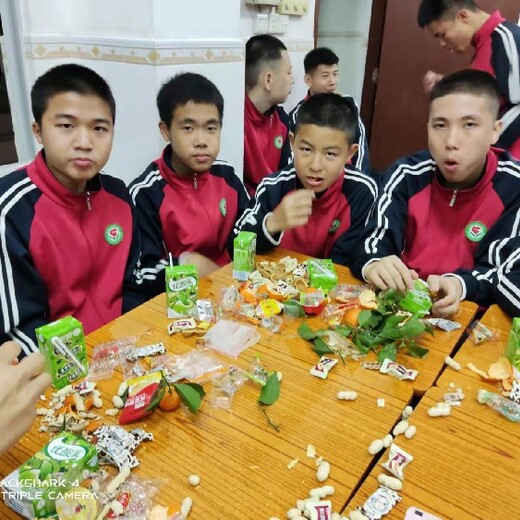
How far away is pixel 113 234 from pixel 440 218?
1091mm

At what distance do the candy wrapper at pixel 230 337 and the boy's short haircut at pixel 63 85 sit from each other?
81 cm

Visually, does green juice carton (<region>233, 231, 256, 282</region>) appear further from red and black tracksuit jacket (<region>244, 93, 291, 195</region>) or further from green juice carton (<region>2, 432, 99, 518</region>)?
red and black tracksuit jacket (<region>244, 93, 291, 195</region>)

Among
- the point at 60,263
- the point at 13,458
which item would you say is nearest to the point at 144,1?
the point at 60,263

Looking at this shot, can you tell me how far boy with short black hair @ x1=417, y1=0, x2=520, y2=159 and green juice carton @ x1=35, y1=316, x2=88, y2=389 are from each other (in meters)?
2.39

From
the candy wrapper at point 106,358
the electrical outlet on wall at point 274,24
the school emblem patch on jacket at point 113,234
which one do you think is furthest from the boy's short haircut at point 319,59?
the candy wrapper at point 106,358

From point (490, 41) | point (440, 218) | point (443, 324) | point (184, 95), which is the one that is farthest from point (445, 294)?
point (490, 41)

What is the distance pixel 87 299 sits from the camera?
4.95 feet

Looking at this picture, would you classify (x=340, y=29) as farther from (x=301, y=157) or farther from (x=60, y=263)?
(x=60, y=263)

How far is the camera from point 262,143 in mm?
3117

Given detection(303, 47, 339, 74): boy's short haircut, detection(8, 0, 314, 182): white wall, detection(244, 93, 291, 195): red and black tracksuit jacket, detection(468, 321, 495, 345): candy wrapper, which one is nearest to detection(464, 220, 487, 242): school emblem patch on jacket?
detection(468, 321, 495, 345): candy wrapper

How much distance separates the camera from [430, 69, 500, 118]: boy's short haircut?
62.9 inches

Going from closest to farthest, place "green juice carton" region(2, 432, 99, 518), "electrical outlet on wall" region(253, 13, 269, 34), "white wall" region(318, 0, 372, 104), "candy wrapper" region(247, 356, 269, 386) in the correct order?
"green juice carton" region(2, 432, 99, 518) < "candy wrapper" region(247, 356, 269, 386) < "electrical outlet on wall" region(253, 13, 269, 34) < "white wall" region(318, 0, 372, 104)

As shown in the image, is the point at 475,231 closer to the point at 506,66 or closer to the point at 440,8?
the point at 506,66

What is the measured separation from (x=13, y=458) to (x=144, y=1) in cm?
203
